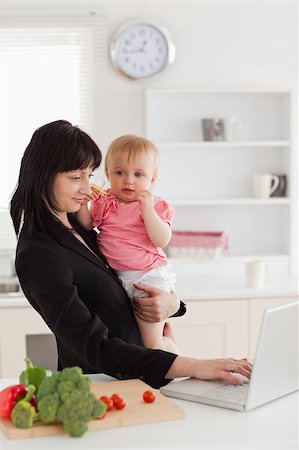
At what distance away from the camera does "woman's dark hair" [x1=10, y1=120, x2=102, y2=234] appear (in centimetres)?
209

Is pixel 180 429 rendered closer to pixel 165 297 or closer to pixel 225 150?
pixel 165 297

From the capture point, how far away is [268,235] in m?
4.70

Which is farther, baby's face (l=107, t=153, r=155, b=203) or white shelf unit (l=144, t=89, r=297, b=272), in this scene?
white shelf unit (l=144, t=89, r=297, b=272)

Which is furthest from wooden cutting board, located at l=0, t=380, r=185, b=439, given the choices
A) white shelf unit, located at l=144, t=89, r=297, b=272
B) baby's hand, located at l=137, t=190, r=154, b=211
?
white shelf unit, located at l=144, t=89, r=297, b=272

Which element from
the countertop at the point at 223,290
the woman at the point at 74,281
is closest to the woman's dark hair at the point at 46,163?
the woman at the point at 74,281

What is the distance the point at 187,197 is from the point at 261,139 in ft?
1.80

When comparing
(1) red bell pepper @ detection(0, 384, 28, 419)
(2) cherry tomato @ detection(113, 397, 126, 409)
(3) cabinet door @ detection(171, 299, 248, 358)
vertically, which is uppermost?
(1) red bell pepper @ detection(0, 384, 28, 419)

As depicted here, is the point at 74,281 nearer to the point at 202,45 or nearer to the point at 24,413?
the point at 24,413

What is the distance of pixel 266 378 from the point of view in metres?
1.82

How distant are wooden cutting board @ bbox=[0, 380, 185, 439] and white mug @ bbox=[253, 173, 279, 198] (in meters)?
2.74

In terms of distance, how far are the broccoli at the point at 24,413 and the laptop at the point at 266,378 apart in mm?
412

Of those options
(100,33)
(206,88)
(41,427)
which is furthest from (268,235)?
(41,427)

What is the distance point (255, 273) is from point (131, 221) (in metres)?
1.68

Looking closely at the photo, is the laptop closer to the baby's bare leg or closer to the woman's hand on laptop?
the woman's hand on laptop
